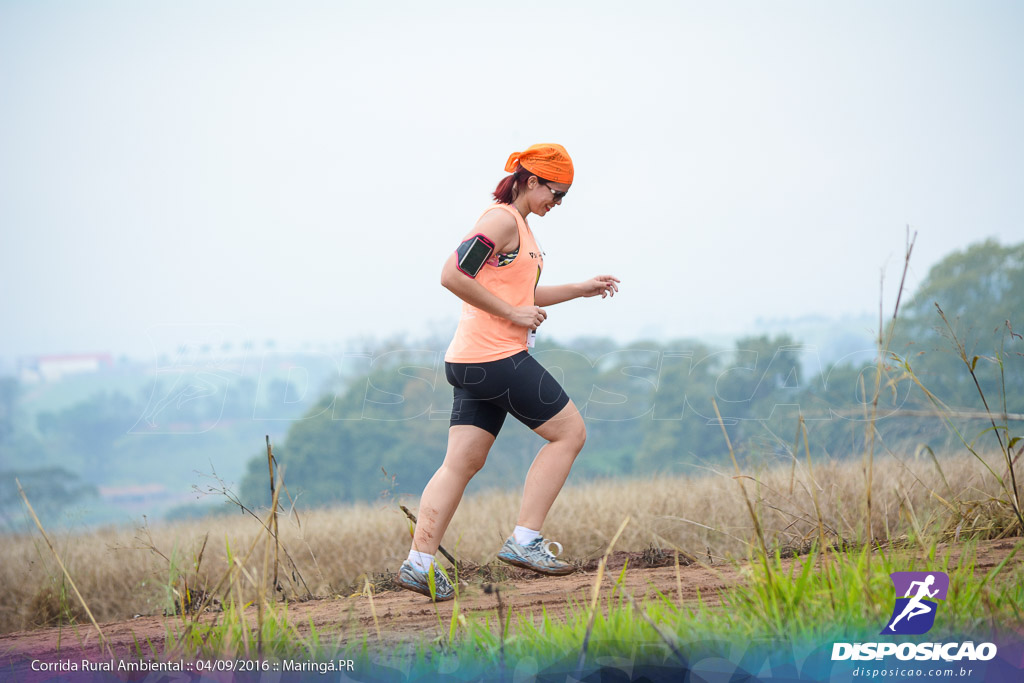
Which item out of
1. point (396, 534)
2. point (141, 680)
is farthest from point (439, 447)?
point (141, 680)

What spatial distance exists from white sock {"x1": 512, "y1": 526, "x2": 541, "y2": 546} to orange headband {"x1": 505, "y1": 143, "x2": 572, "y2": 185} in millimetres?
1459

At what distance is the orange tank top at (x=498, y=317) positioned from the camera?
3.47 metres

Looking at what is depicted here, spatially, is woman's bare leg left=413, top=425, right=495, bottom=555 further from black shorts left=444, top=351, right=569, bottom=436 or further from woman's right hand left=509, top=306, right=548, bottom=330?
woman's right hand left=509, top=306, right=548, bottom=330

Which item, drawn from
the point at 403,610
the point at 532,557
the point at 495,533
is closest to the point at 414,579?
the point at 403,610

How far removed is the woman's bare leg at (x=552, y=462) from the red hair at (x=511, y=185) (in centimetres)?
91

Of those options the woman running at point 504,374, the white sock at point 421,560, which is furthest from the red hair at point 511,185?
the white sock at point 421,560

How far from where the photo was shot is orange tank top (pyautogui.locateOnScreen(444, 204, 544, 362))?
3475 mm

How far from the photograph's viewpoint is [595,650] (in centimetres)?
234

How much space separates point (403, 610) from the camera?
3.56 meters

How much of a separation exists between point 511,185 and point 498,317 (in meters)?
0.59

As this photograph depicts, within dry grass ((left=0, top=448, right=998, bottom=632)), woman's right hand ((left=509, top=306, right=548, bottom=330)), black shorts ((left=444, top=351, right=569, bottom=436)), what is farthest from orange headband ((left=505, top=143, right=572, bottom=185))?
dry grass ((left=0, top=448, right=998, bottom=632))

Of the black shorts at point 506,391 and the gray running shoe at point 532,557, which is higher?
the black shorts at point 506,391

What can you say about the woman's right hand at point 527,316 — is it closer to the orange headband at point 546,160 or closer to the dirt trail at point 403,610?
the orange headband at point 546,160

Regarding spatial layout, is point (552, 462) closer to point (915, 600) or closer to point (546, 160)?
point (546, 160)
